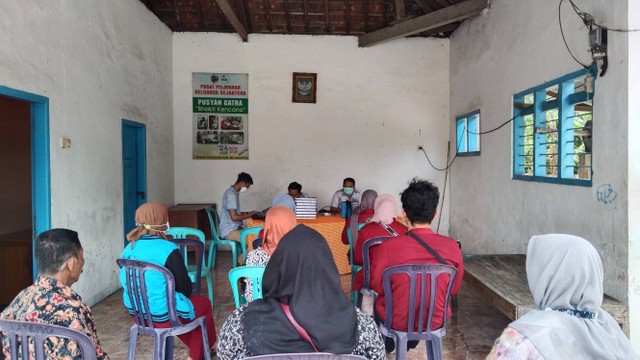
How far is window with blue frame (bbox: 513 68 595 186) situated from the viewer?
331cm

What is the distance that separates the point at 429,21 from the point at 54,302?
5.54 metres

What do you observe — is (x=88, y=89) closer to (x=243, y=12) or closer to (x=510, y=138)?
(x=243, y=12)

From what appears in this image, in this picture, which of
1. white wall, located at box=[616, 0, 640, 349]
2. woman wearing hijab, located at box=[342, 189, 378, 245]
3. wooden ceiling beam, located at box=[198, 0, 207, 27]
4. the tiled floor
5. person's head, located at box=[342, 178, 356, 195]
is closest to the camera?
white wall, located at box=[616, 0, 640, 349]

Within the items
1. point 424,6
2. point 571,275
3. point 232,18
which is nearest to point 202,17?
point 232,18

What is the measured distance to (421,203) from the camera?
242 cm

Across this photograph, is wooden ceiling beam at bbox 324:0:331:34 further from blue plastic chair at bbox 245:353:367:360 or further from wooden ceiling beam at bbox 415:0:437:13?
blue plastic chair at bbox 245:353:367:360

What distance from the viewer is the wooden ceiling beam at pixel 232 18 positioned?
5293 millimetres

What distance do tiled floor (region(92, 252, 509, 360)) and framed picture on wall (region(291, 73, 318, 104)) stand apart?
3.43 m

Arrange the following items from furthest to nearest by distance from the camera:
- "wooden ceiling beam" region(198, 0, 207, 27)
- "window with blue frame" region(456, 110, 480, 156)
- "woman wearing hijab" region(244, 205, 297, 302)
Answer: "wooden ceiling beam" region(198, 0, 207, 27) < "window with blue frame" region(456, 110, 480, 156) < "woman wearing hijab" region(244, 205, 297, 302)

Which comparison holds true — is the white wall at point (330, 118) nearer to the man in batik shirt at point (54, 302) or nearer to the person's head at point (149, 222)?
the person's head at point (149, 222)

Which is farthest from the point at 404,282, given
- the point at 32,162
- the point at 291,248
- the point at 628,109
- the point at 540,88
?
the point at 32,162

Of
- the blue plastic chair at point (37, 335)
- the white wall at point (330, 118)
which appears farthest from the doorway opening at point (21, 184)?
the white wall at point (330, 118)

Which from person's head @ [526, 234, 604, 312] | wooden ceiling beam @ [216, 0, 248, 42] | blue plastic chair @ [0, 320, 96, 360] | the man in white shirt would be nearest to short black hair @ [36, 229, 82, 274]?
blue plastic chair @ [0, 320, 96, 360]

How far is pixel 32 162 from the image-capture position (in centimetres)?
347
